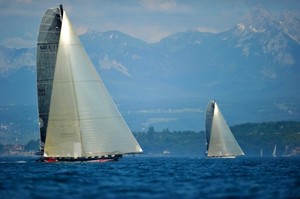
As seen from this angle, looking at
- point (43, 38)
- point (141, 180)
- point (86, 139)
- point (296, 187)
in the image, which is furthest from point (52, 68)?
point (296, 187)

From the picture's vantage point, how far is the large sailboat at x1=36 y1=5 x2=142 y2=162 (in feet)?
353

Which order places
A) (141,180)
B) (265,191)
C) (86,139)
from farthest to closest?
(86,139), (141,180), (265,191)

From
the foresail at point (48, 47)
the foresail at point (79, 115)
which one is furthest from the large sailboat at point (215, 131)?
the foresail at point (79, 115)

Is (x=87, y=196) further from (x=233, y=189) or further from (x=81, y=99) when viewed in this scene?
(x=81, y=99)

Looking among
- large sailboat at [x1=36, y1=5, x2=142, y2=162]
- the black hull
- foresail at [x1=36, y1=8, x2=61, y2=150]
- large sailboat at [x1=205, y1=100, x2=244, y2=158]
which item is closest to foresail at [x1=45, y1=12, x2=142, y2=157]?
large sailboat at [x1=36, y1=5, x2=142, y2=162]

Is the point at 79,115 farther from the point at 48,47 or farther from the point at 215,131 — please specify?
the point at 215,131

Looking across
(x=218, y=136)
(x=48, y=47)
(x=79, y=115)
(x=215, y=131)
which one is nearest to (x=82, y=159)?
(x=79, y=115)

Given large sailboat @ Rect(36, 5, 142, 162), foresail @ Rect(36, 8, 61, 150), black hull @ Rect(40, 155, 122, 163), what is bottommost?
black hull @ Rect(40, 155, 122, 163)

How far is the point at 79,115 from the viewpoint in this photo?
108 m

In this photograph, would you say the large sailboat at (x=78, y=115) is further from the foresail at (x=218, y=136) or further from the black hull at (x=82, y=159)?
the foresail at (x=218, y=136)

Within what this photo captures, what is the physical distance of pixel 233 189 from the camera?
222 feet

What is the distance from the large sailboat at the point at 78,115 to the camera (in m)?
108

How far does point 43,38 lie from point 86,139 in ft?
50.9

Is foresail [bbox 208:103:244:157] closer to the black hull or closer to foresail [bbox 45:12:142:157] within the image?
the black hull
